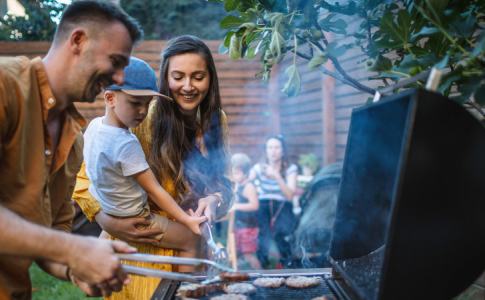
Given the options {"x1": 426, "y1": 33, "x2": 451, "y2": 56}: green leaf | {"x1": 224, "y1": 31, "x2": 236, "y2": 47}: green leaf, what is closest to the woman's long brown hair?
{"x1": 224, "y1": 31, "x2": 236, "y2": 47}: green leaf

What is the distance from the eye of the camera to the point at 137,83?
214 centimetres

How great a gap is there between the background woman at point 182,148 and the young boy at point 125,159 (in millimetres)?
105

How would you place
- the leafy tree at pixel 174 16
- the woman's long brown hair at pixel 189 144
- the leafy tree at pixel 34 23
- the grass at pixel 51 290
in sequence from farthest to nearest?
the leafy tree at pixel 174 16, the leafy tree at pixel 34 23, the grass at pixel 51 290, the woman's long brown hair at pixel 189 144

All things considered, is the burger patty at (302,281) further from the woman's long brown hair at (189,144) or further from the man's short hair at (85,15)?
the man's short hair at (85,15)

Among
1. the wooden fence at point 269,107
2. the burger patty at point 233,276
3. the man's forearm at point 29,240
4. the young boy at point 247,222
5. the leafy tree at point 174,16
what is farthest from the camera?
the leafy tree at point 174,16

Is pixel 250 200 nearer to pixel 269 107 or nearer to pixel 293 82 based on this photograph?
pixel 269 107

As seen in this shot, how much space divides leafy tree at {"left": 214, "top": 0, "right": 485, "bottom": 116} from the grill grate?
992mm

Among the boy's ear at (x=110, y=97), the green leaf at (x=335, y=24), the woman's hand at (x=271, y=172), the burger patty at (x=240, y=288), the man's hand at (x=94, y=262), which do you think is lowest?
the woman's hand at (x=271, y=172)

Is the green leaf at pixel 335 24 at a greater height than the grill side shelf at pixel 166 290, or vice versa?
the green leaf at pixel 335 24

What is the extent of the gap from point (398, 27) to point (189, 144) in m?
1.60

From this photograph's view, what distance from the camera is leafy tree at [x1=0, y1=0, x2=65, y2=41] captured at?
810 cm

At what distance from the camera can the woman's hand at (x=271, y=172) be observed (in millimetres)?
5320

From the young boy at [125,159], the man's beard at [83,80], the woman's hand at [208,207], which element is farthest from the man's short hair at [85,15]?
the woman's hand at [208,207]

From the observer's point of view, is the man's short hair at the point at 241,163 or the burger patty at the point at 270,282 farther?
the man's short hair at the point at 241,163
